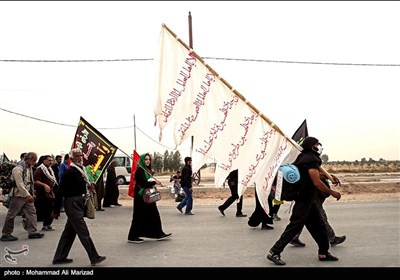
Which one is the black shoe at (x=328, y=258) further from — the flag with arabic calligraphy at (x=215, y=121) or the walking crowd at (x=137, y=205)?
the flag with arabic calligraphy at (x=215, y=121)

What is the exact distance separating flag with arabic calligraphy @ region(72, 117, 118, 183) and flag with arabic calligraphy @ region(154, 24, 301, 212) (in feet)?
13.7

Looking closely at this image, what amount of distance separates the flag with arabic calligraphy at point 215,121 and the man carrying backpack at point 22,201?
314cm

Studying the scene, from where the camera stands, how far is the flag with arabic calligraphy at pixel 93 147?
1017 centimetres

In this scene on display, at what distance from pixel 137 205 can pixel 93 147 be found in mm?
3208

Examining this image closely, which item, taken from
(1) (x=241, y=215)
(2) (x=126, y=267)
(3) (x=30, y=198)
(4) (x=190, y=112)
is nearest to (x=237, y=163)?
(4) (x=190, y=112)

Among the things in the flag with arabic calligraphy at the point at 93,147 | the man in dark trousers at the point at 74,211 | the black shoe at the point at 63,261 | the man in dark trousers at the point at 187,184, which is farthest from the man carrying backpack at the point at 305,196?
the man in dark trousers at the point at 187,184

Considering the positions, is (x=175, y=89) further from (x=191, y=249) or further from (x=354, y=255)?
(x=354, y=255)

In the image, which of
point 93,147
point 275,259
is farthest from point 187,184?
point 275,259

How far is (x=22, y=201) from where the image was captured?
7.75 meters

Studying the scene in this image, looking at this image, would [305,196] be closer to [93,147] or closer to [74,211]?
[74,211]

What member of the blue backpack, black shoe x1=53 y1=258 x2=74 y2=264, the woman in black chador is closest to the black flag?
the blue backpack

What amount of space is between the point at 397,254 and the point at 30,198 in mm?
6479

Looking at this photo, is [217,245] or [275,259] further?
[217,245]

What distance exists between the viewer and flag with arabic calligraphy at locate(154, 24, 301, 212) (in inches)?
237
